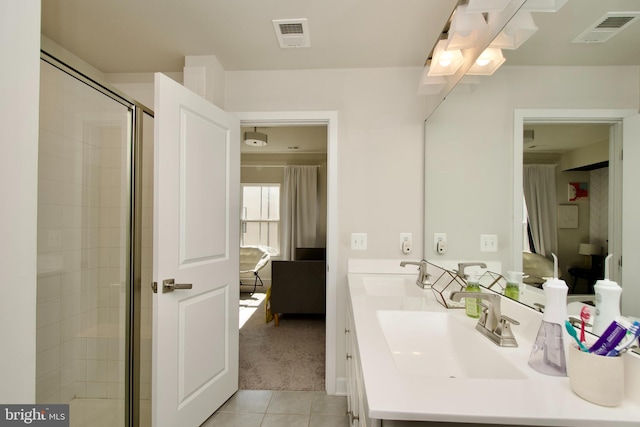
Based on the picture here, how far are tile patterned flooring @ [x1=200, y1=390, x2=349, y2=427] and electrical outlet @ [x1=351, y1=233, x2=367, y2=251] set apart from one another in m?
1.07

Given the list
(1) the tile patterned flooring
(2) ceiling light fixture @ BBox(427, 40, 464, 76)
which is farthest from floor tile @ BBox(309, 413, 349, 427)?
(2) ceiling light fixture @ BBox(427, 40, 464, 76)

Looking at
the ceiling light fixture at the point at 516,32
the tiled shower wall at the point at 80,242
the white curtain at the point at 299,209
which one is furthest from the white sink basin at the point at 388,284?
the white curtain at the point at 299,209

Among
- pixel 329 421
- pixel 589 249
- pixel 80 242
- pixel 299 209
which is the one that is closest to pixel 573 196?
pixel 589 249

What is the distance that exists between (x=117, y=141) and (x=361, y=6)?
1626mm

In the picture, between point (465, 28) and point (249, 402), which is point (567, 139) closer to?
point (465, 28)

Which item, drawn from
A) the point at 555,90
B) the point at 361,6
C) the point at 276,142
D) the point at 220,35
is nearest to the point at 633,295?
the point at 555,90

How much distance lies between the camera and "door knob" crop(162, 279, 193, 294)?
1.32m

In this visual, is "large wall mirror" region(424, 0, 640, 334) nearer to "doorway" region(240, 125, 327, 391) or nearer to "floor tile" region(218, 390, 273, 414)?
"floor tile" region(218, 390, 273, 414)

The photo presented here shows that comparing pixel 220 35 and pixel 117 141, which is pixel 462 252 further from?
pixel 117 141

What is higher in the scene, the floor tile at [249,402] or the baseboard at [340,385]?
the baseboard at [340,385]

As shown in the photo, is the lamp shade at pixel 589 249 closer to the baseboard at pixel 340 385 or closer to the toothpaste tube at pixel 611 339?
the toothpaste tube at pixel 611 339

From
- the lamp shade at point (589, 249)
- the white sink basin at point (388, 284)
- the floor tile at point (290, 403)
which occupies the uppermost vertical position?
the lamp shade at point (589, 249)

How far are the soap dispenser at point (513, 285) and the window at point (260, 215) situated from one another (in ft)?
15.2

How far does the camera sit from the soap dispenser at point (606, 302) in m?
0.61
